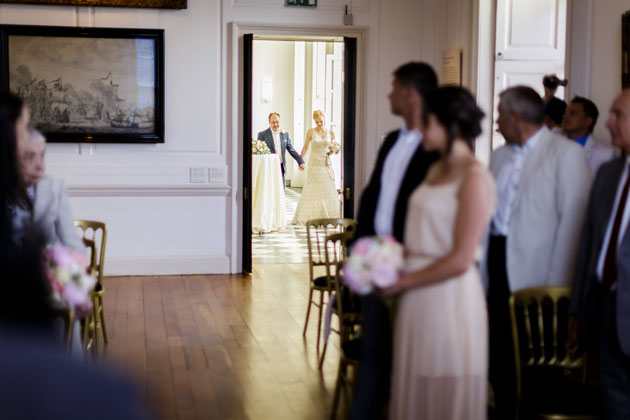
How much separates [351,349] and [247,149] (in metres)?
5.10

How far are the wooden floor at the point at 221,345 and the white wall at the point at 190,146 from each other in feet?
1.44

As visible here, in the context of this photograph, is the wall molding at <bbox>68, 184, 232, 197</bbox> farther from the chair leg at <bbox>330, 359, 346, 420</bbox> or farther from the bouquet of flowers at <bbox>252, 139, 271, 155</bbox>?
the chair leg at <bbox>330, 359, 346, 420</bbox>

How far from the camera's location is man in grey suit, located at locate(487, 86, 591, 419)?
3705 mm

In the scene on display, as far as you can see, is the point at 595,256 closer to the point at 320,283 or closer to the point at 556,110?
the point at 556,110

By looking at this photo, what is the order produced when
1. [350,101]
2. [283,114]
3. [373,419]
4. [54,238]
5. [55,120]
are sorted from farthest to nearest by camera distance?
[283,114] → [350,101] → [55,120] → [54,238] → [373,419]

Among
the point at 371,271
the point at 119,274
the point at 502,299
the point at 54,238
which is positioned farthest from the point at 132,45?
the point at 371,271

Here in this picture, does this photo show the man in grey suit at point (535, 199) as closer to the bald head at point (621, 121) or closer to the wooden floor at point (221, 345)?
the bald head at point (621, 121)

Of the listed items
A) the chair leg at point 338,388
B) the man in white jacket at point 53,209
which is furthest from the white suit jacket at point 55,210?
the chair leg at point 338,388

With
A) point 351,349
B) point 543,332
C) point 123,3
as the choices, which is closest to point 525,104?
point 543,332

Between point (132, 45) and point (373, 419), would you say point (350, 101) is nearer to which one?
point (132, 45)

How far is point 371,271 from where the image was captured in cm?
270

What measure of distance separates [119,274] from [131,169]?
47.4 inches

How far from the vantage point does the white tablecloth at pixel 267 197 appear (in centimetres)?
1240

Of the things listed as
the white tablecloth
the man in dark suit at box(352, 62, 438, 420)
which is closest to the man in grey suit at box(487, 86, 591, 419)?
the man in dark suit at box(352, 62, 438, 420)
